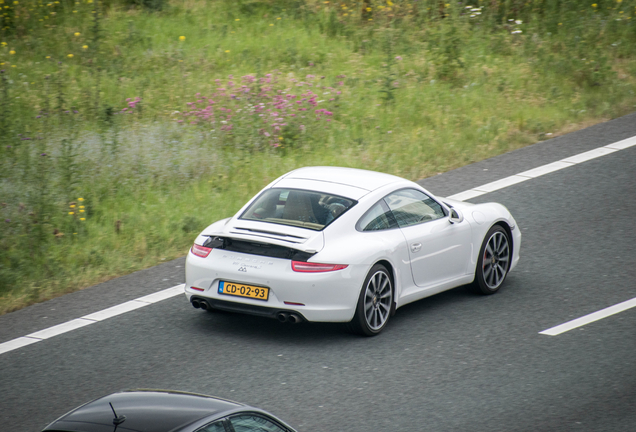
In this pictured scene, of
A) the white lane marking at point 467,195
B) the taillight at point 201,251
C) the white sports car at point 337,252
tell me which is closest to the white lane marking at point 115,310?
the white sports car at point 337,252

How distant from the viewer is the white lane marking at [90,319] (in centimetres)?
805

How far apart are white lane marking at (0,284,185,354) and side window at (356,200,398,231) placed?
2389 millimetres

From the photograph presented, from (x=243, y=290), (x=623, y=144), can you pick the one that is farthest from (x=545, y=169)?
(x=243, y=290)

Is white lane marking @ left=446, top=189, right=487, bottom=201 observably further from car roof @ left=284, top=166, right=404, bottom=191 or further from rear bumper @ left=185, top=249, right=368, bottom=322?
rear bumper @ left=185, top=249, right=368, bottom=322

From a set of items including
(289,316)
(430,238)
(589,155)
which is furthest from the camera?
(589,155)

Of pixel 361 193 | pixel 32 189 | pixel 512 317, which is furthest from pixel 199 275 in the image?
pixel 32 189

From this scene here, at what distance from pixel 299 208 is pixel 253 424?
3.85m

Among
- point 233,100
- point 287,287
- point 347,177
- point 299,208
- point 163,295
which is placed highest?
point 347,177

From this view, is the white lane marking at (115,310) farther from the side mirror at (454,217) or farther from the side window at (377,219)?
the side mirror at (454,217)

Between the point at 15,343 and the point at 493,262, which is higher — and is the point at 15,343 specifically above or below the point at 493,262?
below

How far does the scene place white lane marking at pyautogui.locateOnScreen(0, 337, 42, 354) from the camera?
7.91 metres

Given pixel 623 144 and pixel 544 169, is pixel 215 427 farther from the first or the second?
pixel 623 144

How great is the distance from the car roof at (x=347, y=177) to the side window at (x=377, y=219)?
223 millimetres

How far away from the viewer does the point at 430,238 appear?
8492 mm
